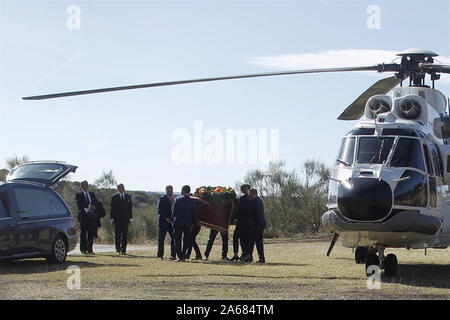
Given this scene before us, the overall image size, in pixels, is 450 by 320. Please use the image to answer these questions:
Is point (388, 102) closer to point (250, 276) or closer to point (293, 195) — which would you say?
point (250, 276)

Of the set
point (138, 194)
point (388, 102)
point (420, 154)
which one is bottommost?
point (138, 194)

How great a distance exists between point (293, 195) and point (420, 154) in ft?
76.6

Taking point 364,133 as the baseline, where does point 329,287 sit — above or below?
below

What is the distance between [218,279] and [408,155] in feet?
13.6

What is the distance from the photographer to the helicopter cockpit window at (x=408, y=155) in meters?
14.7

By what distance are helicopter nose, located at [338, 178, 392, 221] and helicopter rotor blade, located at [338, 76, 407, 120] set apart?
364 centimetres

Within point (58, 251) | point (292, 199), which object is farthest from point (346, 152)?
point (292, 199)

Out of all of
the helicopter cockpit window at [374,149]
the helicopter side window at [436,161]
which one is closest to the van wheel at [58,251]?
the helicopter cockpit window at [374,149]

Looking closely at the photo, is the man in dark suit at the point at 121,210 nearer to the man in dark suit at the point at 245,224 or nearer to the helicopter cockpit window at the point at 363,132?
the man in dark suit at the point at 245,224

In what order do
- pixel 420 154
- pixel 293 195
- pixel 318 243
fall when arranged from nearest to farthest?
pixel 420 154 < pixel 318 243 < pixel 293 195

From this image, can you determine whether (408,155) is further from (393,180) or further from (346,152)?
(346,152)

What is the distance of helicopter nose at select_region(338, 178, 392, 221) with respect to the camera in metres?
14.0

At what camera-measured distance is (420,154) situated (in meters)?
15.0
